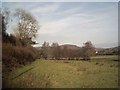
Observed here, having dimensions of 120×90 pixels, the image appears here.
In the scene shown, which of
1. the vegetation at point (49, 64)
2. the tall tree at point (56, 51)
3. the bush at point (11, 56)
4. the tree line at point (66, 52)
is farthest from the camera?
the tall tree at point (56, 51)

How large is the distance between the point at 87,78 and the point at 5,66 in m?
4.95

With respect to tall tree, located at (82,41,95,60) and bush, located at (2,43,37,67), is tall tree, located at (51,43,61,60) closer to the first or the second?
tall tree, located at (82,41,95,60)

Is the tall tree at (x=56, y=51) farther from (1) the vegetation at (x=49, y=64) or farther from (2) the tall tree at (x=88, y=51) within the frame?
(2) the tall tree at (x=88, y=51)

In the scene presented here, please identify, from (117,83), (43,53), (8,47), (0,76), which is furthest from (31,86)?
(43,53)

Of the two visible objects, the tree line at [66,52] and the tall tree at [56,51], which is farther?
the tall tree at [56,51]

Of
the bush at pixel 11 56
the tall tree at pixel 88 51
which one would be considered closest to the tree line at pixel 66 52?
the tall tree at pixel 88 51

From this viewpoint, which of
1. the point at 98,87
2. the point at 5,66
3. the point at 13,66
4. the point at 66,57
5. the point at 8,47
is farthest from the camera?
the point at 66,57

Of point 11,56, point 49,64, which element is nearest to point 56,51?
point 49,64

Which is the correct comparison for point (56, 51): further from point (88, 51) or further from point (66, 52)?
point (88, 51)

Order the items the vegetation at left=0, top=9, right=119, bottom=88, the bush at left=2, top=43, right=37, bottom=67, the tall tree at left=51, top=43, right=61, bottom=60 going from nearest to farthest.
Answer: the vegetation at left=0, top=9, right=119, bottom=88, the bush at left=2, top=43, right=37, bottom=67, the tall tree at left=51, top=43, right=61, bottom=60

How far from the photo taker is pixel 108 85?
9.62 m

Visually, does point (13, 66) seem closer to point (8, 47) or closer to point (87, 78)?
point (8, 47)

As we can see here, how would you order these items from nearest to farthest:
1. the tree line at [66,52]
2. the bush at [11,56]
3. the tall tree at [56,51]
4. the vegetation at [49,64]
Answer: the vegetation at [49,64]
the bush at [11,56]
the tree line at [66,52]
the tall tree at [56,51]

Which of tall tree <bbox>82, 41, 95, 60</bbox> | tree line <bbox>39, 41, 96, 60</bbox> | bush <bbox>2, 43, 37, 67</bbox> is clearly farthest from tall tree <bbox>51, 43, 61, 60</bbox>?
bush <bbox>2, 43, 37, 67</bbox>
